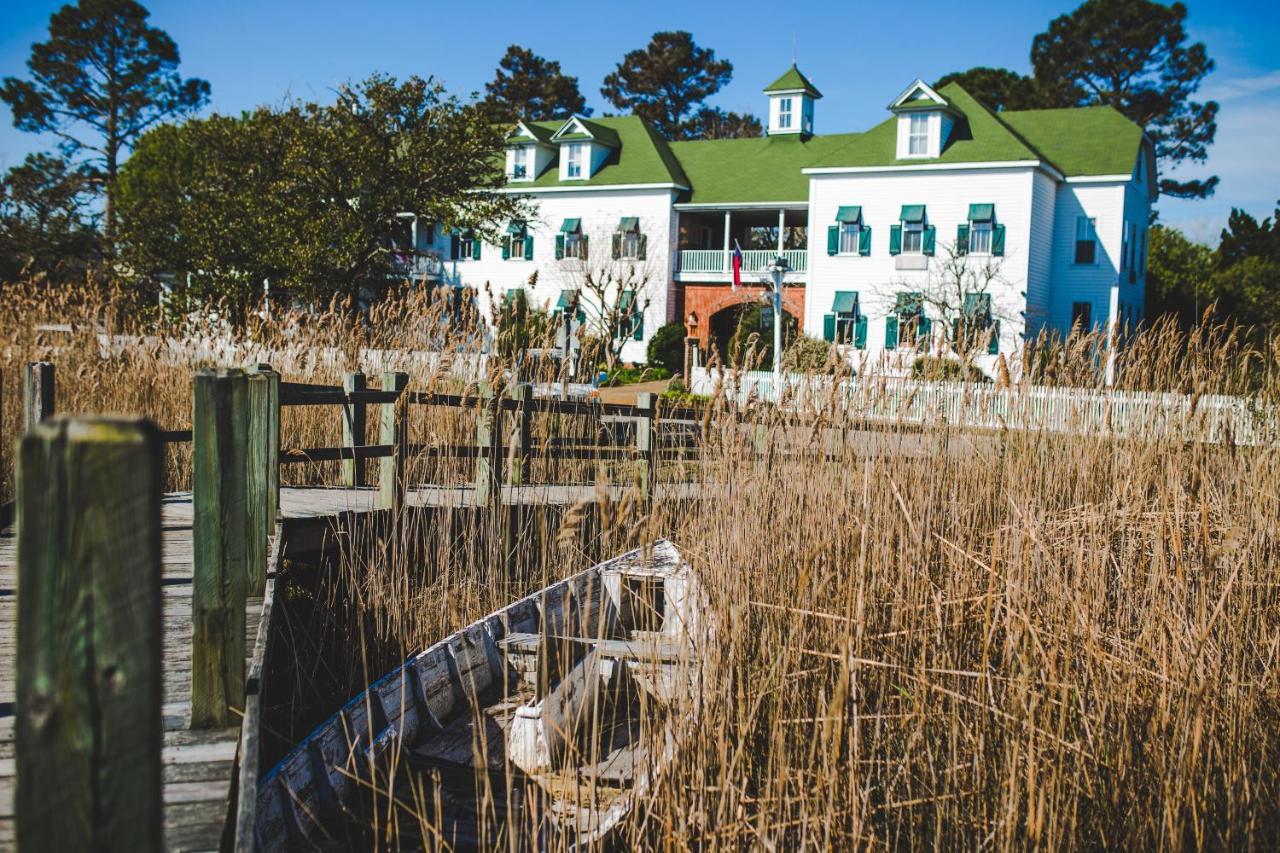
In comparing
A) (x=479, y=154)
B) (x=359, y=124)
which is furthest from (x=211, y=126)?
(x=479, y=154)

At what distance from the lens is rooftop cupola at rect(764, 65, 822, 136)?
35.2 meters

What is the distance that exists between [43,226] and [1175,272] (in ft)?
121

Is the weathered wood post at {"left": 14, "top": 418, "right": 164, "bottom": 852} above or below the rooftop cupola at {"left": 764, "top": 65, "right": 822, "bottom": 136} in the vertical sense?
below

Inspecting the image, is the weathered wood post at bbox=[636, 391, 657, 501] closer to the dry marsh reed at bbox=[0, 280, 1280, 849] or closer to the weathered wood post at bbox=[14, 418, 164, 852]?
the dry marsh reed at bbox=[0, 280, 1280, 849]

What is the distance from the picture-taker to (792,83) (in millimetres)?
35188

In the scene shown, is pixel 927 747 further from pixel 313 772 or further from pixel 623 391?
pixel 623 391

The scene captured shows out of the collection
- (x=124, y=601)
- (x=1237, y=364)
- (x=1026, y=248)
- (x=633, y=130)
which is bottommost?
(x=124, y=601)

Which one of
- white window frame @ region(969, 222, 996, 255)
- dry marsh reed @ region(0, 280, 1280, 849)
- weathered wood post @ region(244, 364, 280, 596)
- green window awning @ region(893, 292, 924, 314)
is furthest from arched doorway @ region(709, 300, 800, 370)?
weathered wood post @ region(244, 364, 280, 596)

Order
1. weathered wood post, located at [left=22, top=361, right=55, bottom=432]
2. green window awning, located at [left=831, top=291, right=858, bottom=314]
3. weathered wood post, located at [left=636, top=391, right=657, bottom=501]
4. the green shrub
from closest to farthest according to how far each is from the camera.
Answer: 1. weathered wood post, located at [left=22, top=361, right=55, bottom=432]
2. weathered wood post, located at [left=636, top=391, right=657, bottom=501]
3. green window awning, located at [left=831, top=291, right=858, bottom=314]
4. the green shrub

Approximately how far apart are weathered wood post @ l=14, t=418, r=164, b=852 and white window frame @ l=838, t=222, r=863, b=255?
30.3 meters

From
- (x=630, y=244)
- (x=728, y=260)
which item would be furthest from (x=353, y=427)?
(x=630, y=244)

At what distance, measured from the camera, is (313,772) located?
3.57 metres

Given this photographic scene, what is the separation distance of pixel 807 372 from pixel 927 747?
3063mm

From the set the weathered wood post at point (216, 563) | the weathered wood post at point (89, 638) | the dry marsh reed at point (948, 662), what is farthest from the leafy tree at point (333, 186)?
the weathered wood post at point (89, 638)
